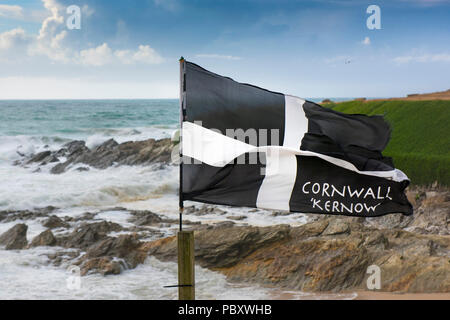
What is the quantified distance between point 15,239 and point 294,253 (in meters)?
8.51

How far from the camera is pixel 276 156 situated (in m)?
7.22

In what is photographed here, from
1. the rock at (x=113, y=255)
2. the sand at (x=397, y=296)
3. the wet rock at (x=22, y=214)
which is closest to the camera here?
the sand at (x=397, y=296)

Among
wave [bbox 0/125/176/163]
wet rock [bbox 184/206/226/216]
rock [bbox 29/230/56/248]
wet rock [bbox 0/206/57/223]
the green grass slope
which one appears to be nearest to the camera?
rock [bbox 29/230/56/248]

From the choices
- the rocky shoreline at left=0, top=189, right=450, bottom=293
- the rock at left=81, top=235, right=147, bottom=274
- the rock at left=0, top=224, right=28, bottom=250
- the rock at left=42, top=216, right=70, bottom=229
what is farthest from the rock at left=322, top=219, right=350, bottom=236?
the rock at left=42, top=216, right=70, bottom=229

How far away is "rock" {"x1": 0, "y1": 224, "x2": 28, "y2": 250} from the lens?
53.1ft

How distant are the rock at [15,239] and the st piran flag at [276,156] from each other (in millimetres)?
10884

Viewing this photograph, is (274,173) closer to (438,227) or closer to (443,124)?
(438,227)

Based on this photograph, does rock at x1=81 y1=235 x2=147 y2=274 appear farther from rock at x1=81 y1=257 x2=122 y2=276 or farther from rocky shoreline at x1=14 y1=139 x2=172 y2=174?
rocky shoreline at x1=14 y1=139 x2=172 y2=174

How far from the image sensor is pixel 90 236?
16219 millimetres

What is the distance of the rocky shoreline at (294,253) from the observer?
1206 cm

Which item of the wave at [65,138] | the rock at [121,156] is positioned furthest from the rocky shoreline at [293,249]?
the wave at [65,138]

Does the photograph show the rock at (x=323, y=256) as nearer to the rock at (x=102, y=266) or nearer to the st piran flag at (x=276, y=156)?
the rock at (x=102, y=266)
